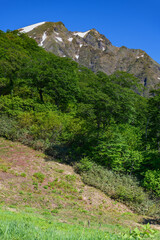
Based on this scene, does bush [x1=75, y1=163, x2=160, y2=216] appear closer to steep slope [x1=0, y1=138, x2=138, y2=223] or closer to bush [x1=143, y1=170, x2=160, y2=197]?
steep slope [x1=0, y1=138, x2=138, y2=223]

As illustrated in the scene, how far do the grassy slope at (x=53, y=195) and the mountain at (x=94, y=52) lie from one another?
96.9 metres

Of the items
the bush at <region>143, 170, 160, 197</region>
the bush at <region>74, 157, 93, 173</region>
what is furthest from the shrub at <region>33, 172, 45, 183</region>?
the bush at <region>143, 170, 160, 197</region>

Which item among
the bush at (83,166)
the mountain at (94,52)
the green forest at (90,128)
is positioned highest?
the mountain at (94,52)

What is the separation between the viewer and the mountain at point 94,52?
4385 inches

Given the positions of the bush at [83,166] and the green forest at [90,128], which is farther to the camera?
the bush at [83,166]

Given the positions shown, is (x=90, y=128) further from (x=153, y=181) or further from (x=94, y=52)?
(x=94, y=52)

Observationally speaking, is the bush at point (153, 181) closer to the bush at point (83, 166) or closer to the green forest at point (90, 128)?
the green forest at point (90, 128)

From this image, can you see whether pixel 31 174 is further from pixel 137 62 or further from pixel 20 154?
pixel 137 62

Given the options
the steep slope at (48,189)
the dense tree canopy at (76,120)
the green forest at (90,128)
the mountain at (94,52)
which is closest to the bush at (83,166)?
the green forest at (90,128)

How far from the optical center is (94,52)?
4931 inches

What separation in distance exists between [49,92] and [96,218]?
1817 centimetres

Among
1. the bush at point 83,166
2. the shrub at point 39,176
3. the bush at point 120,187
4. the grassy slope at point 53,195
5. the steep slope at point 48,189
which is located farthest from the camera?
the bush at point 83,166

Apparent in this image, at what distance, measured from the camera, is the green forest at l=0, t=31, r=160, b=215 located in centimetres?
1519

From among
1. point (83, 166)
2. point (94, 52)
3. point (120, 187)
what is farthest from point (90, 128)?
point (94, 52)
